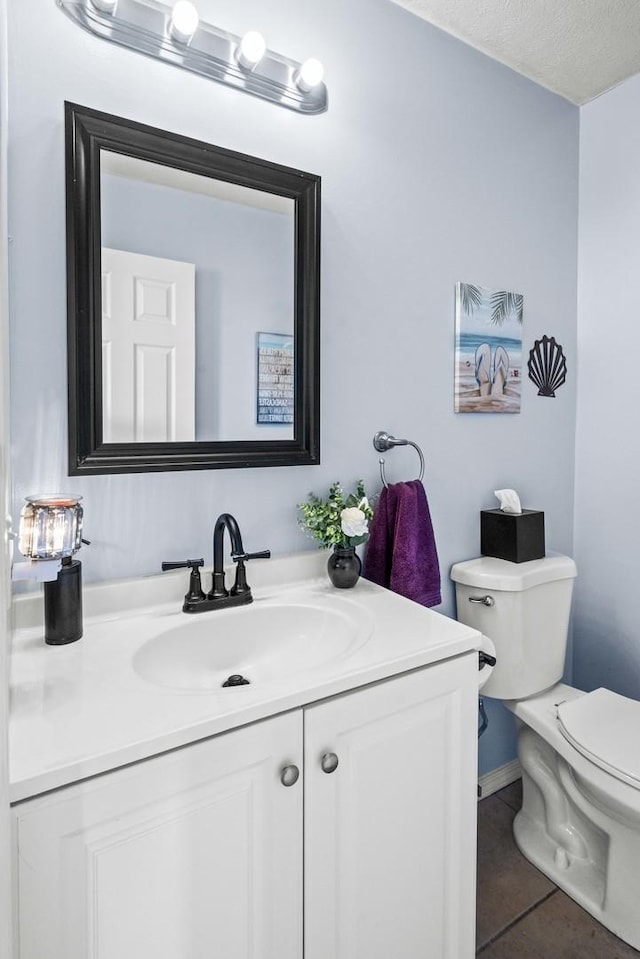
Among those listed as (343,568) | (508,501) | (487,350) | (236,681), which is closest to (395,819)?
(236,681)

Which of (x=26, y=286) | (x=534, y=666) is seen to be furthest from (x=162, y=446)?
Answer: (x=534, y=666)

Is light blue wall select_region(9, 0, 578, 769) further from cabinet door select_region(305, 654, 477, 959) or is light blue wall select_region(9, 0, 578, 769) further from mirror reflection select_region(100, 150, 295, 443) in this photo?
cabinet door select_region(305, 654, 477, 959)

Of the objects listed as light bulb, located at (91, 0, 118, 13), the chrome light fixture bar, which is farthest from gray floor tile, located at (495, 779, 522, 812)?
light bulb, located at (91, 0, 118, 13)

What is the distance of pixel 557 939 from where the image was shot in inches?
55.2

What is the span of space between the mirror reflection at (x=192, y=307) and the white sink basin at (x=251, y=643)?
0.43 m

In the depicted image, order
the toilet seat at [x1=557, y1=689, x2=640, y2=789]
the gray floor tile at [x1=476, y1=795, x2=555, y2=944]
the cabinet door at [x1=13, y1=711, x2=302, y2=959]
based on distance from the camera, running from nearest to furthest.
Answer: the cabinet door at [x1=13, y1=711, x2=302, y2=959] < the toilet seat at [x1=557, y1=689, x2=640, y2=789] < the gray floor tile at [x1=476, y1=795, x2=555, y2=944]

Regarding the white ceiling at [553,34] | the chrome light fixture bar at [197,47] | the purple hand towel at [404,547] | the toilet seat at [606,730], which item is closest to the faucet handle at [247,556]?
the purple hand towel at [404,547]

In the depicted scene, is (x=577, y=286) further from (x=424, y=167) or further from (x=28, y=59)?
(x=28, y=59)

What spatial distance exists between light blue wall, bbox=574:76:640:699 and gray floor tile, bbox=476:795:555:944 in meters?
0.65

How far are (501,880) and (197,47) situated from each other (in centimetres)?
230

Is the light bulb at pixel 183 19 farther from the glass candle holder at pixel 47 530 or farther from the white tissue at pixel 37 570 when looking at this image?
the white tissue at pixel 37 570

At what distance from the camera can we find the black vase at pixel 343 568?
4.50ft

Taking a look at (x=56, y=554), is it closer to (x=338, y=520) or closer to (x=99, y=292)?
(x=99, y=292)

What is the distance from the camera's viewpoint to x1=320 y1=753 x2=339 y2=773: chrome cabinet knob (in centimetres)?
93
